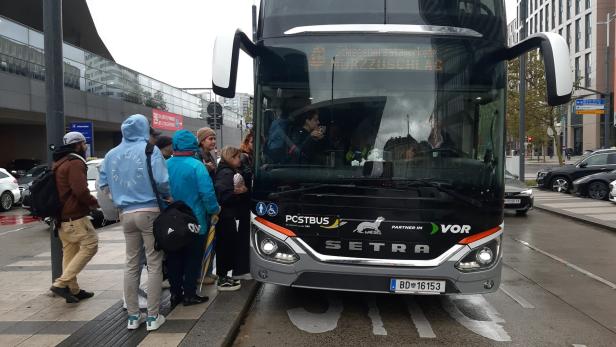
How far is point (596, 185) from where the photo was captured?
17344 mm

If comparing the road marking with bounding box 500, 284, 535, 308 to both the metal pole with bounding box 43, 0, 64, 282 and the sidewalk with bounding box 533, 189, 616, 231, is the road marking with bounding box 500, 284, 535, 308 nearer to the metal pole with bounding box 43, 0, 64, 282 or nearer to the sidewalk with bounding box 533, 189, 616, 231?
the metal pole with bounding box 43, 0, 64, 282

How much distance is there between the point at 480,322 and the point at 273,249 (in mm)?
2226

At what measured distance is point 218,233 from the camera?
18.8 ft

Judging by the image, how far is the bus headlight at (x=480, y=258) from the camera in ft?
14.5

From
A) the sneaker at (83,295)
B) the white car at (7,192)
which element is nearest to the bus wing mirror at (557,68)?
the sneaker at (83,295)

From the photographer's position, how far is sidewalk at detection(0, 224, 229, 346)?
4.13m

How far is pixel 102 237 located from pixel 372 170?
24.2 feet

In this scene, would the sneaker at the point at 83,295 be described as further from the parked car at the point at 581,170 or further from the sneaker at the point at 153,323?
the parked car at the point at 581,170

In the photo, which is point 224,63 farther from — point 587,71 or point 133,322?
point 587,71

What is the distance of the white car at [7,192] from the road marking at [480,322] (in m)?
16.0

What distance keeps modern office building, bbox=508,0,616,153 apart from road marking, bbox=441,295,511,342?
43.7 meters

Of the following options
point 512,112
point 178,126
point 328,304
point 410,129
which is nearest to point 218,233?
point 328,304

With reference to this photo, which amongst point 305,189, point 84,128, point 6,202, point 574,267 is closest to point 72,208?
point 305,189

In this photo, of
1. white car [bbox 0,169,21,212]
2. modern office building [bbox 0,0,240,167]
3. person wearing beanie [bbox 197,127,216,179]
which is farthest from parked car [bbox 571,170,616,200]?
modern office building [bbox 0,0,240,167]
